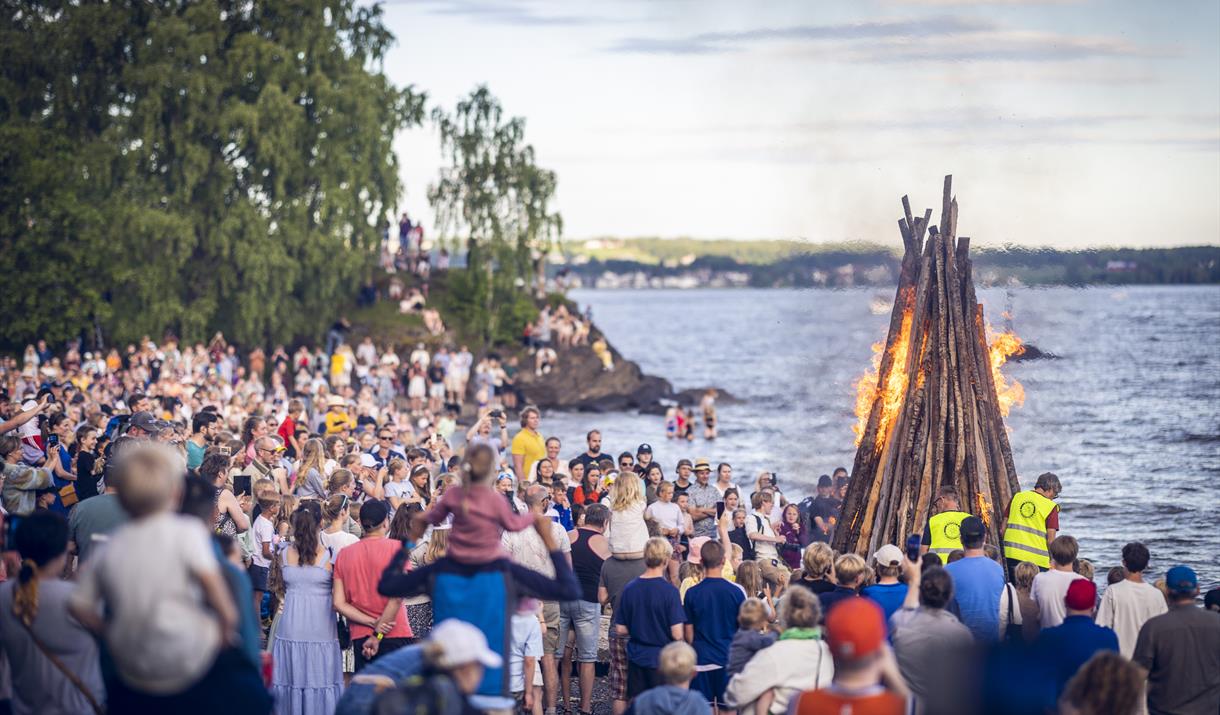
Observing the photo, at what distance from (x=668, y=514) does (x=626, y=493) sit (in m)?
2.57

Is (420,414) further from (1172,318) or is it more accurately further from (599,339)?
(1172,318)

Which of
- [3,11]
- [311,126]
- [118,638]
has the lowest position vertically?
[118,638]

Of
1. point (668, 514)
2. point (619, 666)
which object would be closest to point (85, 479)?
point (668, 514)

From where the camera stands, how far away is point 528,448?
18.3 metres

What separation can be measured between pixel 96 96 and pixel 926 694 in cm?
3917

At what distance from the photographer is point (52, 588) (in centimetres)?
730

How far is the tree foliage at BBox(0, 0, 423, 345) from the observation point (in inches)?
1535

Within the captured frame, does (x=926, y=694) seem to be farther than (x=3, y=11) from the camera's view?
No

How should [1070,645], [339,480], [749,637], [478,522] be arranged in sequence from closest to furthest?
[478,522] → [1070,645] → [749,637] → [339,480]

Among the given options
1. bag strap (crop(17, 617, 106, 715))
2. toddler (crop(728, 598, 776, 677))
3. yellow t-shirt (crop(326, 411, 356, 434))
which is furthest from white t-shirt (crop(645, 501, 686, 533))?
yellow t-shirt (crop(326, 411, 356, 434))

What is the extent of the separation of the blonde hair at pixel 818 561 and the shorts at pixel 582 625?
2.78m

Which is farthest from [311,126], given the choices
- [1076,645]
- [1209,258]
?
[1076,645]

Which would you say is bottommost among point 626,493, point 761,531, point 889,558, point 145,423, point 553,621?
point 553,621

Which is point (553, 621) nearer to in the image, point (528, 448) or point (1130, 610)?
point (1130, 610)
